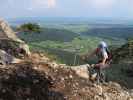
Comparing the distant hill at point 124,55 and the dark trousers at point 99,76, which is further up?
the dark trousers at point 99,76

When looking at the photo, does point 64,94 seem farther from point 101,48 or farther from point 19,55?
point 19,55

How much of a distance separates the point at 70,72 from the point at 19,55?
8367 millimetres

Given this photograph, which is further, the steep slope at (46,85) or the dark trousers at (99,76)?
the dark trousers at (99,76)

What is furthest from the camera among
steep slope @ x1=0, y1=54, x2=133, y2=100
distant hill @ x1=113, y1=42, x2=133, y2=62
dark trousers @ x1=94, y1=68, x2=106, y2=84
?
distant hill @ x1=113, y1=42, x2=133, y2=62

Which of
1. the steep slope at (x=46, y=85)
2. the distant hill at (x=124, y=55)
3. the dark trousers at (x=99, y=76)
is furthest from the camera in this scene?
the distant hill at (x=124, y=55)

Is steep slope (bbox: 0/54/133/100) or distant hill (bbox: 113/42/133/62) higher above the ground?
steep slope (bbox: 0/54/133/100)

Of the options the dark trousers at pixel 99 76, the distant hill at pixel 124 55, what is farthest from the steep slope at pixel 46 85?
the distant hill at pixel 124 55

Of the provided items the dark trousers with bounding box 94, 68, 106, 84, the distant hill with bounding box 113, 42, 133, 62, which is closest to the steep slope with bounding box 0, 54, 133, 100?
the dark trousers with bounding box 94, 68, 106, 84

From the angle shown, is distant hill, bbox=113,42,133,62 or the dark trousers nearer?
the dark trousers

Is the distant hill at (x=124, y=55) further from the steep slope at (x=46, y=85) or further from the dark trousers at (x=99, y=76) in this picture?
the steep slope at (x=46, y=85)

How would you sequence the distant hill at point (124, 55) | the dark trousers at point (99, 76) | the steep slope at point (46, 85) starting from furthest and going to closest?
the distant hill at point (124, 55)
the dark trousers at point (99, 76)
the steep slope at point (46, 85)

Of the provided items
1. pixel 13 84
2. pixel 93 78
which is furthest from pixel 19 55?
pixel 13 84

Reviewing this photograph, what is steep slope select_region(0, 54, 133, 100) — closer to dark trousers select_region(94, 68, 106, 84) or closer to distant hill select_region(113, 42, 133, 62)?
dark trousers select_region(94, 68, 106, 84)

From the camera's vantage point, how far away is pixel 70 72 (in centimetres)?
1603
